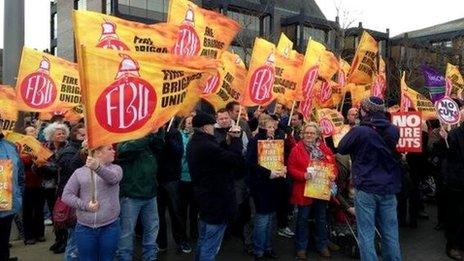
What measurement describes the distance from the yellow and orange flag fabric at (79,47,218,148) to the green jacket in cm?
112

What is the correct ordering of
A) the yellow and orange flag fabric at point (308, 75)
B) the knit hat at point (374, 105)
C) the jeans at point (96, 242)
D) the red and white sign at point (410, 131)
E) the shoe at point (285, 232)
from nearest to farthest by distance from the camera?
the jeans at point (96, 242) → the knit hat at point (374, 105) → the red and white sign at point (410, 131) → the shoe at point (285, 232) → the yellow and orange flag fabric at point (308, 75)

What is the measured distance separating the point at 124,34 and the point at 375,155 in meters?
2.98

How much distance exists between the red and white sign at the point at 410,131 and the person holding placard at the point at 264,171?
5.67ft

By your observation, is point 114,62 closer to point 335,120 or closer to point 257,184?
point 257,184

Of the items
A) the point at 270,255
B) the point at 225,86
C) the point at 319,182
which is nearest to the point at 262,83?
the point at 225,86

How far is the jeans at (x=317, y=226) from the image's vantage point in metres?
6.32

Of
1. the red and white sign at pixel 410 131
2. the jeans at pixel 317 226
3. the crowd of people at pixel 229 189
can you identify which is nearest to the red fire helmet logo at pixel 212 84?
the crowd of people at pixel 229 189

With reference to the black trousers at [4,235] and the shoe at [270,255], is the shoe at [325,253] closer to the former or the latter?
the shoe at [270,255]

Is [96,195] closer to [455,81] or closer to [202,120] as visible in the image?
[202,120]

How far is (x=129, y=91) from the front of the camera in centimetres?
391

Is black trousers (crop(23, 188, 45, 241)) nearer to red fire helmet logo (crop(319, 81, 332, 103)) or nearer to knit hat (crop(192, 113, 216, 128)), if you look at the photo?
knit hat (crop(192, 113, 216, 128))

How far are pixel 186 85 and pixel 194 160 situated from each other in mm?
987

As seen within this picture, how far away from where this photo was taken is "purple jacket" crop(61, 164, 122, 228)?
14.2 ft

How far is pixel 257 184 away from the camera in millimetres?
6180
